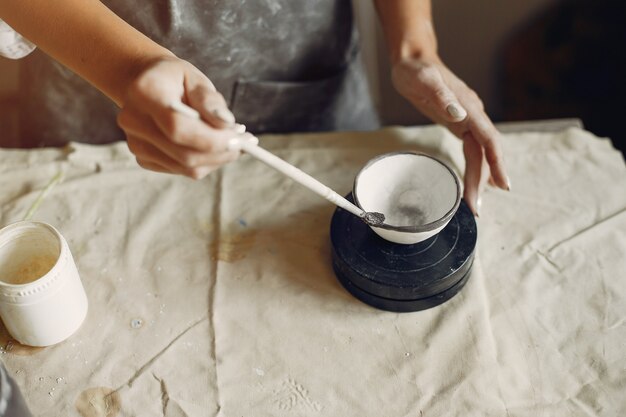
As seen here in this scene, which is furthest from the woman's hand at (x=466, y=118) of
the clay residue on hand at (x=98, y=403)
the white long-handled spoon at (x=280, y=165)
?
the clay residue on hand at (x=98, y=403)

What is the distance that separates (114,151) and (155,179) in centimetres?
11

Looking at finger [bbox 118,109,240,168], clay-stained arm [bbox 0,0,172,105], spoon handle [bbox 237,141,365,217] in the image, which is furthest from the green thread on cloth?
spoon handle [bbox 237,141,365,217]

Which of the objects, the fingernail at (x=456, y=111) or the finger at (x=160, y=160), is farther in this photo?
the fingernail at (x=456, y=111)

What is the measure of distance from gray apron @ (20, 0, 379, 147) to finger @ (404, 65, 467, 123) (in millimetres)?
265

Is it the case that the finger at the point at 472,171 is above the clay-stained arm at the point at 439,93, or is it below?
below

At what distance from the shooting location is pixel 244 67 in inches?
52.2

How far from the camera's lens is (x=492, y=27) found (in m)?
2.20

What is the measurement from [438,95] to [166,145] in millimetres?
546

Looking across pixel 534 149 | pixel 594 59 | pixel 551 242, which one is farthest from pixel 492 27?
pixel 551 242

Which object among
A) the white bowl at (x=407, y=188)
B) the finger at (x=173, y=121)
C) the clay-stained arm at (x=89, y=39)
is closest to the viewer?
the finger at (x=173, y=121)

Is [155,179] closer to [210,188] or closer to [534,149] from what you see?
[210,188]

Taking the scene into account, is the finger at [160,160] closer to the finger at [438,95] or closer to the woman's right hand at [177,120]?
the woman's right hand at [177,120]

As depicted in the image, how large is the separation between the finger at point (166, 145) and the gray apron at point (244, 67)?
1.23 feet

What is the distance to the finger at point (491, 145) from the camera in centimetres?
114
